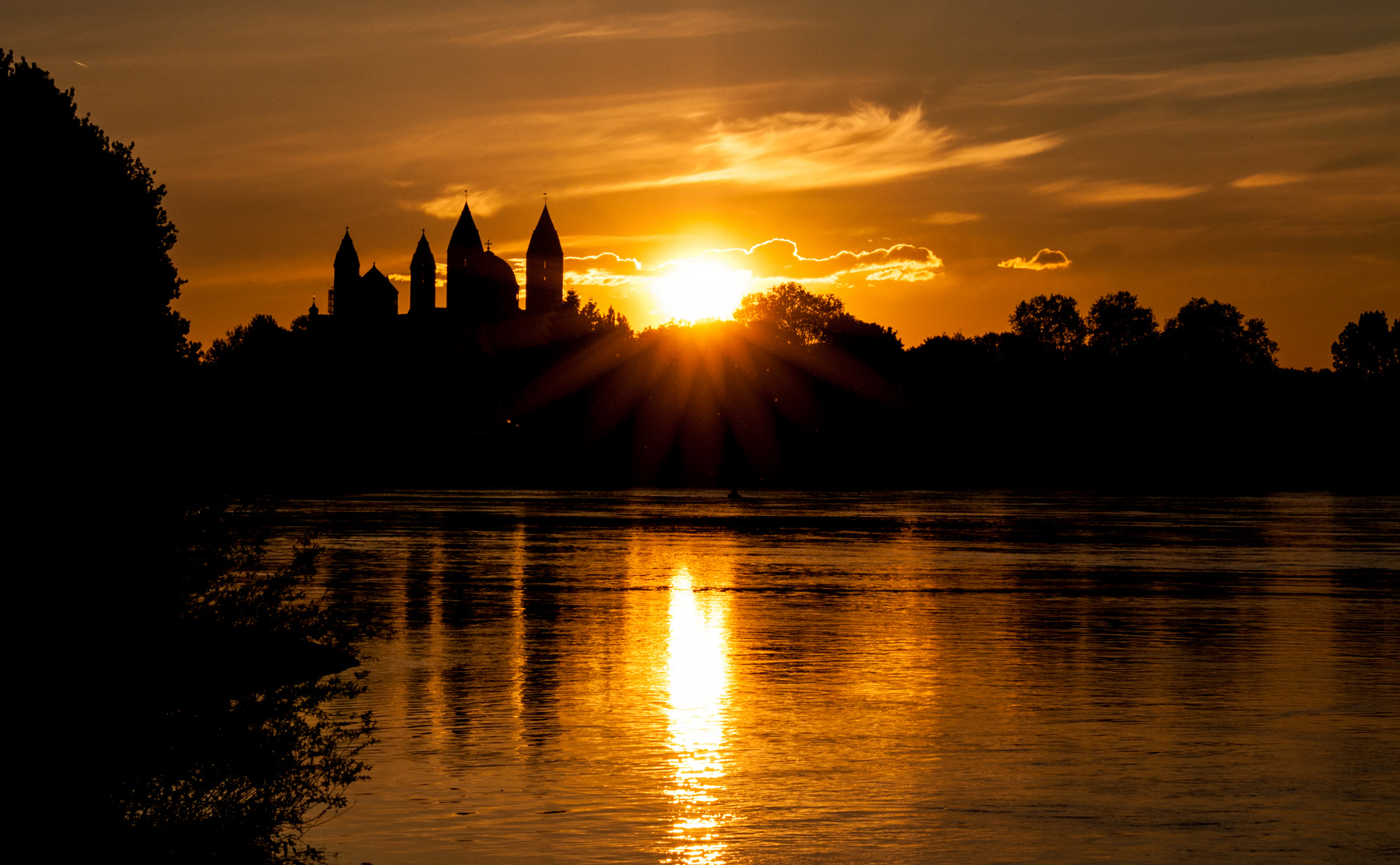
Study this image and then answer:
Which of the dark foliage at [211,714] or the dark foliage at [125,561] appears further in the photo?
the dark foliage at [211,714]

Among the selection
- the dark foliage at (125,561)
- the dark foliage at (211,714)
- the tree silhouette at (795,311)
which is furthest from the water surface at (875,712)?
the tree silhouette at (795,311)

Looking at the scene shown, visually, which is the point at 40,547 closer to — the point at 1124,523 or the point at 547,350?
the point at 1124,523

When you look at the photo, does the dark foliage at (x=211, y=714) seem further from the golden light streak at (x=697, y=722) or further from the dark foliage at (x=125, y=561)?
the golden light streak at (x=697, y=722)

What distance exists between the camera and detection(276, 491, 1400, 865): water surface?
15.1 meters

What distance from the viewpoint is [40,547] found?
33.2ft

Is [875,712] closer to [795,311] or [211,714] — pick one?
[211,714]

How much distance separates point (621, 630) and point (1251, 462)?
146 metres

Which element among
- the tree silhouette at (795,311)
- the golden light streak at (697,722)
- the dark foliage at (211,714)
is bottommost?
the golden light streak at (697,722)

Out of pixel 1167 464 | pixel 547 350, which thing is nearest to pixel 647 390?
pixel 547 350

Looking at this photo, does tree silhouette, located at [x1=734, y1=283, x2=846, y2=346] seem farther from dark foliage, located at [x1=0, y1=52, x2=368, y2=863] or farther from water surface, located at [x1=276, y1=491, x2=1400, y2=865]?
dark foliage, located at [x1=0, y1=52, x2=368, y2=863]

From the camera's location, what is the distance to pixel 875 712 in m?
22.0

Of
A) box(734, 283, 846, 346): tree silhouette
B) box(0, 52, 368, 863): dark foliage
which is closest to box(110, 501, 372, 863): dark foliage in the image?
box(0, 52, 368, 863): dark foliage

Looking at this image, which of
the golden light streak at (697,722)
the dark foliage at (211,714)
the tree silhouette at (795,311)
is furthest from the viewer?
the tree silhouette at (795,311)

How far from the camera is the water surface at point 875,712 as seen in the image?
15148 millimetres
